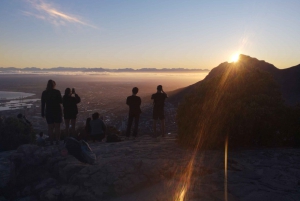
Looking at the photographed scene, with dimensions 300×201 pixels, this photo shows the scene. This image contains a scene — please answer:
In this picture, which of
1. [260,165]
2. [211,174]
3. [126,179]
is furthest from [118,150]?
[260,165]

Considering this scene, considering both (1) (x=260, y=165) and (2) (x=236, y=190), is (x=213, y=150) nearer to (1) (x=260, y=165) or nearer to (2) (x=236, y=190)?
(1) (x=260, y=165)

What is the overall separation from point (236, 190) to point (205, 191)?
0.54 m

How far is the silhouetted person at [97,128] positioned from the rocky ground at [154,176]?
107 inches

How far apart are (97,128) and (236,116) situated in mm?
4879

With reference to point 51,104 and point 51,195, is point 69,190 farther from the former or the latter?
point 51,104

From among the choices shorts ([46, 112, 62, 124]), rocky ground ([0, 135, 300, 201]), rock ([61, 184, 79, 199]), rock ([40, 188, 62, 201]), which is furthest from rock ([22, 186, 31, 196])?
shorts ([46, 112, 62, 124])

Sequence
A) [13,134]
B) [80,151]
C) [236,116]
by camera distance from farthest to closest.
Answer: [13,134] → [236,116] → [80,151]

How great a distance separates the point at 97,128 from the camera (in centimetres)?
1130

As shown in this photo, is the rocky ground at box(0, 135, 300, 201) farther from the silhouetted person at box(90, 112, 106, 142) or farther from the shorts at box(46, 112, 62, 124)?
the silhouetted person at box(90, 112, 106, 142)

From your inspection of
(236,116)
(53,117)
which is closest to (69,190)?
(53,117)

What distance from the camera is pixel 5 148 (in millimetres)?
12852

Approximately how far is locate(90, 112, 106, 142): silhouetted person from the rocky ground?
2711 millimetres

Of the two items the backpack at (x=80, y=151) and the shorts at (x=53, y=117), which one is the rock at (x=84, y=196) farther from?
the shorts at (x=53, y=117)

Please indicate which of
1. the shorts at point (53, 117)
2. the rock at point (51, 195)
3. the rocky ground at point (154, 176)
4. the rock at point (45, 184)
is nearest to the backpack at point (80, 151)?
the rocky ground at point (154, 176)
